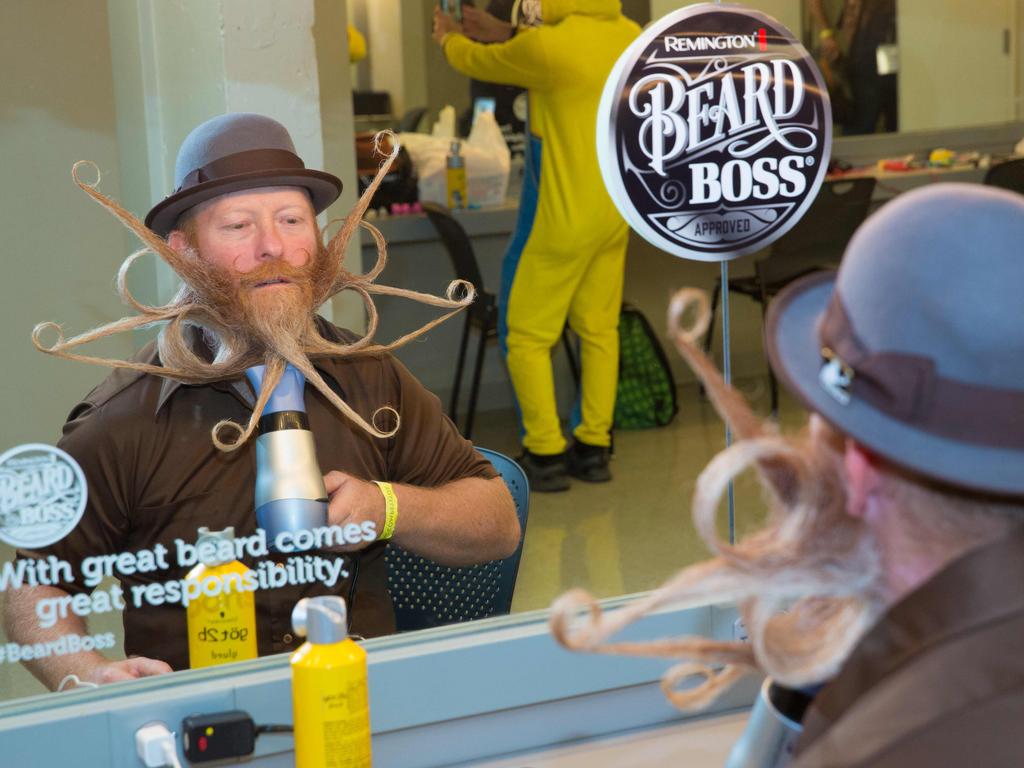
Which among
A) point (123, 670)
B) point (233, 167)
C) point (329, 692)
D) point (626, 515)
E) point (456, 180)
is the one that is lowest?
point (626, 515)

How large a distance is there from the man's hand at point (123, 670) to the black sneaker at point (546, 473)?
A: 0.89 metres

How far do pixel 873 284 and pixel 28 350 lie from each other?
116 cm

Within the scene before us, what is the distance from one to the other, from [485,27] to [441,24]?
Result: 41cm

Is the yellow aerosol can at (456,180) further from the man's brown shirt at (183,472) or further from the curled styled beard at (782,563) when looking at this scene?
the curled styled beard at (782,563)

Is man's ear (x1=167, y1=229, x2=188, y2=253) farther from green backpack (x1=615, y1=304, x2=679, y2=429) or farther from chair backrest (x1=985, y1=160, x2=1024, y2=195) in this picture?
chair backrest (x1=985, y1=160, x2=1024, y2=195)

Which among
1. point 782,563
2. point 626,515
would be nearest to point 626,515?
point 626,515

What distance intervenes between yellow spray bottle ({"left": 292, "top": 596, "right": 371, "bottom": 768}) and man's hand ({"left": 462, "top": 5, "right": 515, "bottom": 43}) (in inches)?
50.1

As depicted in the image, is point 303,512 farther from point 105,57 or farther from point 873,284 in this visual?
point 873,284

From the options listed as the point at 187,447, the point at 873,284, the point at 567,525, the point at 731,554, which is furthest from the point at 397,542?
the point at 873,284

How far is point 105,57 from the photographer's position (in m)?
1.75

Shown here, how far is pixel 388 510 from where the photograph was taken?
1.74 metres

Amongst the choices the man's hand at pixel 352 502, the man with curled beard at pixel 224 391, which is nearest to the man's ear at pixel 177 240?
the man with curled beard at pixel 224 391

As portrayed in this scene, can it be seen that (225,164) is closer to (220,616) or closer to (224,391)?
(224,391)

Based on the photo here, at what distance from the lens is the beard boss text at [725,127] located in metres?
1.86
